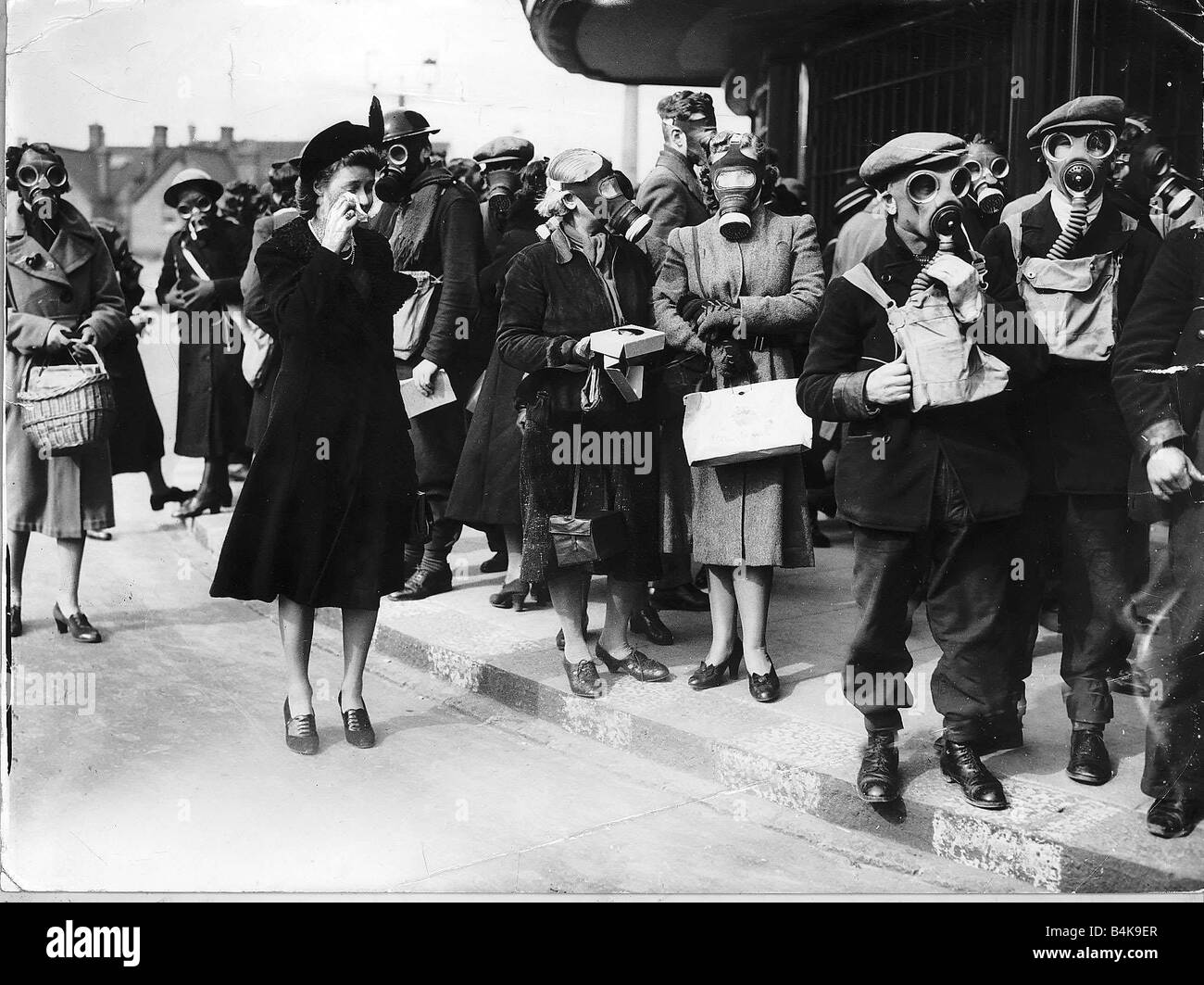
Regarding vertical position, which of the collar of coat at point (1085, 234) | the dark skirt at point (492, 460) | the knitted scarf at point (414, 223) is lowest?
the dark skirt at point (492, 460)

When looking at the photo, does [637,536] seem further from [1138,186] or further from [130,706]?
[1138,186]

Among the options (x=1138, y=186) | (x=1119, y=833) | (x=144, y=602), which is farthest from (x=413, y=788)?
(x=1138, y=186)

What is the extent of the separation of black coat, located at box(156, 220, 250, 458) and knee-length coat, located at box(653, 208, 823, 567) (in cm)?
184

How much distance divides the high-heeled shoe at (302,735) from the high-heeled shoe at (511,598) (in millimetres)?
1393

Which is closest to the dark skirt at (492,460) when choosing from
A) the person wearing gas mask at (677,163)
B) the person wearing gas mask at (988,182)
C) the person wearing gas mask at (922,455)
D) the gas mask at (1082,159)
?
the person wearing gas mask at (677,163)

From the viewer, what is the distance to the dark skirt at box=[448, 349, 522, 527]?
5.47 meters

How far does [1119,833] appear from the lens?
3.53m

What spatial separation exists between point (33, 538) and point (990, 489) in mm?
3432

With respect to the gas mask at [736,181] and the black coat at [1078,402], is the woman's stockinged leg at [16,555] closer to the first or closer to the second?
the gas mask at [736,181]

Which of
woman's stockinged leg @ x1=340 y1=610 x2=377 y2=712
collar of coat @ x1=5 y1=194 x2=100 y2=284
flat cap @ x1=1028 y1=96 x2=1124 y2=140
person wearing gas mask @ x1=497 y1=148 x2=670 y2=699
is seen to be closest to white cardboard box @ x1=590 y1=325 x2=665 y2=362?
person wearing gas mask @ x1=497 y1=148 x2=670 y2=699

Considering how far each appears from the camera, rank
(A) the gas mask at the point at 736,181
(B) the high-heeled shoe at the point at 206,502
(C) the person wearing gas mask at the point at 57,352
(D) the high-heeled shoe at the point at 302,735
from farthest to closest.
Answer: (B) the high-heeled shoe at the point at 206,502, (C) the person wearing gas mask at the point at 57,352, (A) the gas mask at the point at 736,181, (D) the high-heeled shoe at the point at 302,735

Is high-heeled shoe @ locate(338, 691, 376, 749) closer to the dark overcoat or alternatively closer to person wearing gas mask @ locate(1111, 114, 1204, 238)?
the dark overcoat

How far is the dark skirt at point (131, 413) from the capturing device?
195 inches

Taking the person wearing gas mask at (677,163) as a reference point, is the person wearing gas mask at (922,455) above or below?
below
